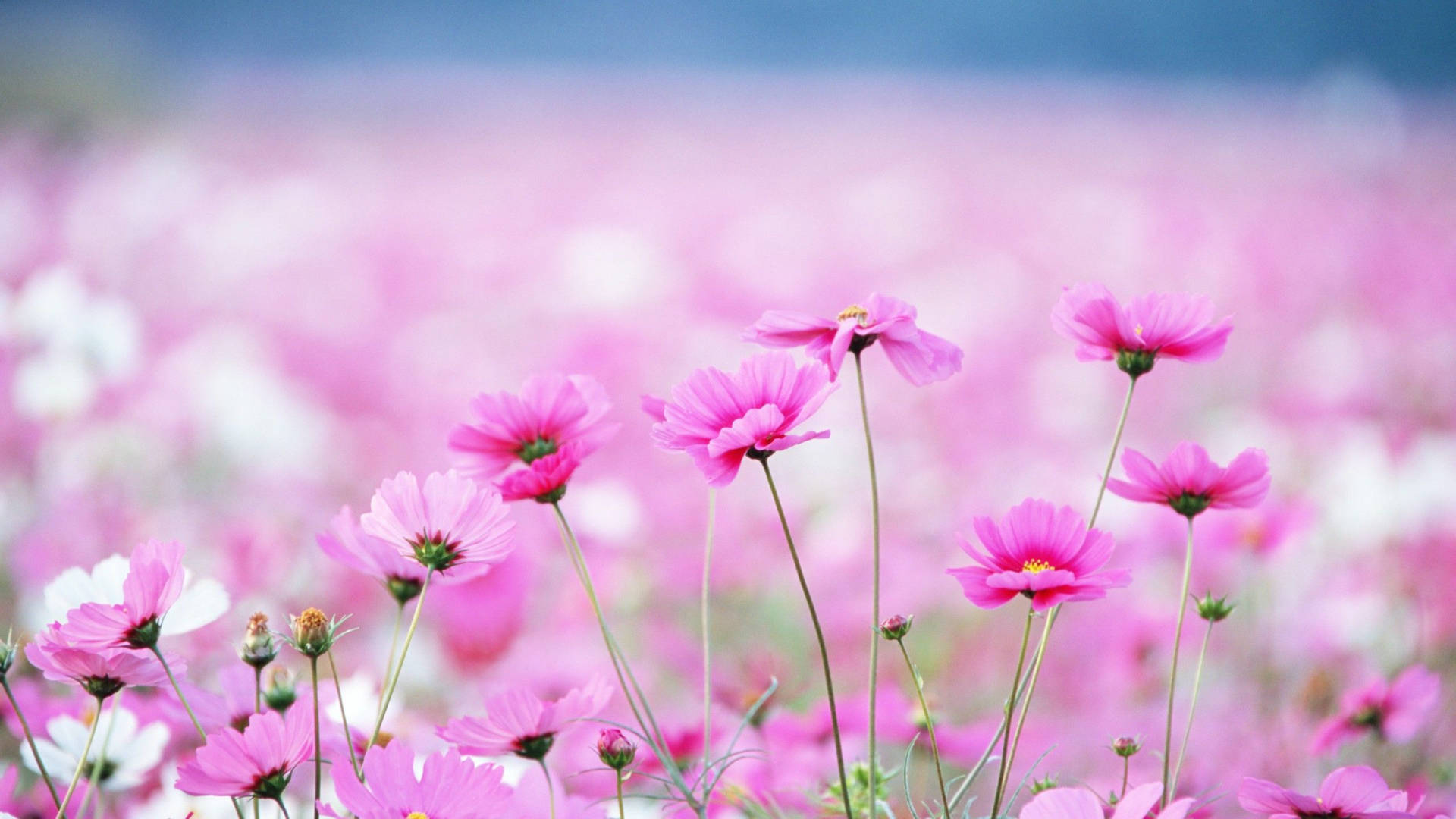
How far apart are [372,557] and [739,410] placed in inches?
4.5

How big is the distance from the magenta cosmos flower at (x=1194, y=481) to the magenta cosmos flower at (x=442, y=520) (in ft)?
0.53

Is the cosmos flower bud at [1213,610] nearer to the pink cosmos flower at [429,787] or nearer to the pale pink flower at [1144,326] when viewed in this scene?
the pale pink flower at [1144,326]

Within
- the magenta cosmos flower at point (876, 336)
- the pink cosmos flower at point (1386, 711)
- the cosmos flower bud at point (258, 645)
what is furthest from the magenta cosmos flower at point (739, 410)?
the pink cosmos flower at point (1386, 711)

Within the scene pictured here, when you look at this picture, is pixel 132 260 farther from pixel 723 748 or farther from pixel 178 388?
pixel 723 748

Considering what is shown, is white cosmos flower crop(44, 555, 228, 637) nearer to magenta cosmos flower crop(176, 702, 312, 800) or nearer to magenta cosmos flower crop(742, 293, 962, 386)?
magenta cosmos flower crop(176, 702, 312, 800)

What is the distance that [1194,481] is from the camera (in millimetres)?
310

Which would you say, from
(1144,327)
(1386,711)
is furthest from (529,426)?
(1386,711)

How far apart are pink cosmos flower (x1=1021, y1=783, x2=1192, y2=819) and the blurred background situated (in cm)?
10

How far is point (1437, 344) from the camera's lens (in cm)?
140

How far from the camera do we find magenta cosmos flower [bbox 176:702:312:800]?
10.4 inches

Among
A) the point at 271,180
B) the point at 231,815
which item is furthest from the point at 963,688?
the point at 271,180

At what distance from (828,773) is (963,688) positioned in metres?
0.42

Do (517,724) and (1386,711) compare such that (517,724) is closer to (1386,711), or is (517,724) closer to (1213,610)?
(1213,610)

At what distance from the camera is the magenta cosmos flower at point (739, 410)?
277mm
